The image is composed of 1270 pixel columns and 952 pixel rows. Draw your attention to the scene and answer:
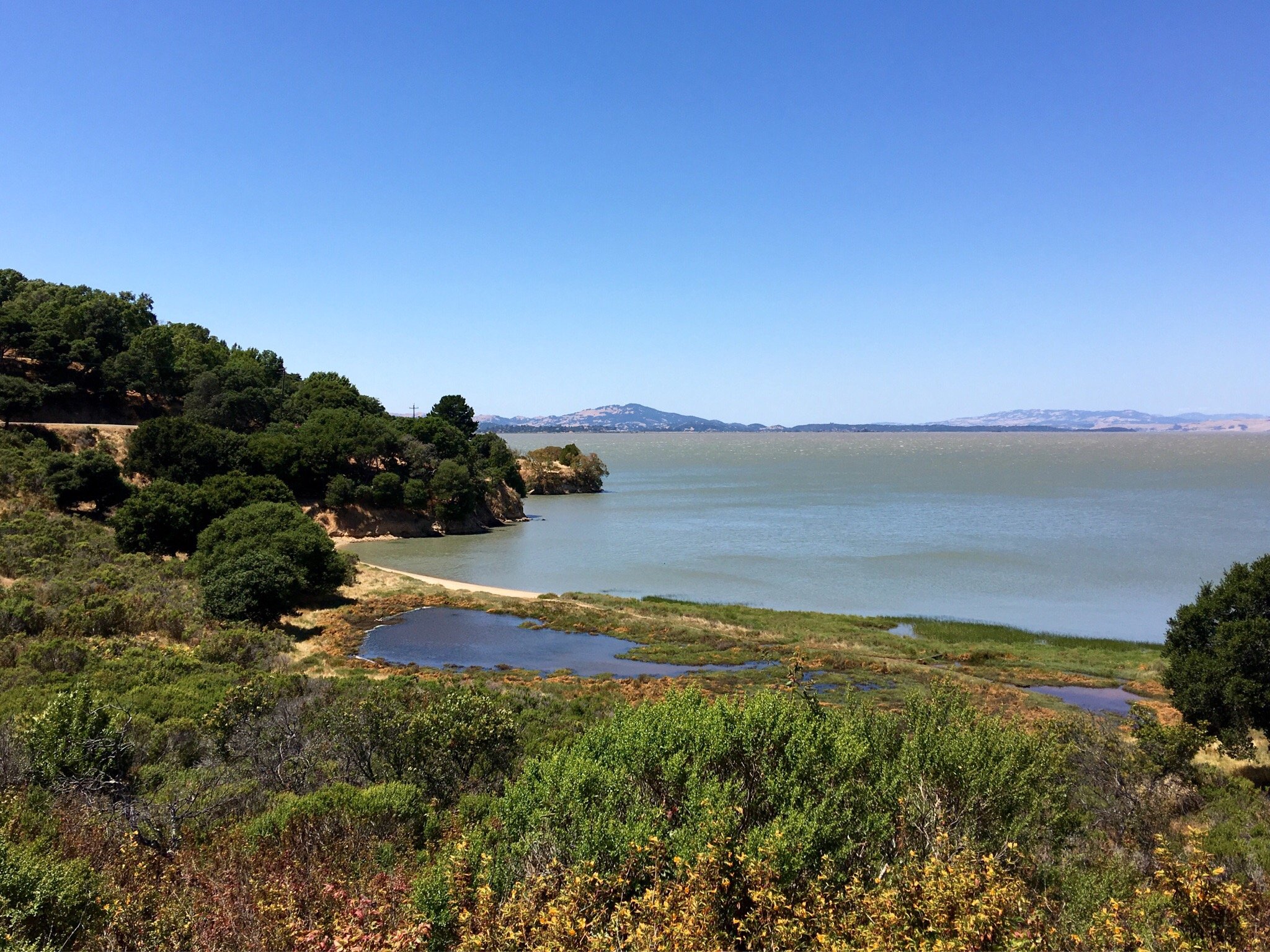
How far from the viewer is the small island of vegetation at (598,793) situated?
595 cm

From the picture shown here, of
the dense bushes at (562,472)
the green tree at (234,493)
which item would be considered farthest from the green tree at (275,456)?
the dense bushes at (562,472)

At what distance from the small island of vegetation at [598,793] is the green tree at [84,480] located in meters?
10.4

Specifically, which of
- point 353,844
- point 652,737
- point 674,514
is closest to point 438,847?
point 353,844

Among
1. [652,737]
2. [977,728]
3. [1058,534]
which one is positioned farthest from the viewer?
[1058,534]

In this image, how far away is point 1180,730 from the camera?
15.5m

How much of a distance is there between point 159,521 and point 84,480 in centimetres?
669

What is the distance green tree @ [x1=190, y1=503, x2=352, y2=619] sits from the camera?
33750mm

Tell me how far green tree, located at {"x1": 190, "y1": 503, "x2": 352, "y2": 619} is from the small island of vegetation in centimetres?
318

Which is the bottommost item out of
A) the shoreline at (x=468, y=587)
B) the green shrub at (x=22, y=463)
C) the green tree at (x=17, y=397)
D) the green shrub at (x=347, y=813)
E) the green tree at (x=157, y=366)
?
the shoreline at (x=468, y=587)

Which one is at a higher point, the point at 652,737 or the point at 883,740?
the point at 652,737

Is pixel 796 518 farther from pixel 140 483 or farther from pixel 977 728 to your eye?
pixel 977 728

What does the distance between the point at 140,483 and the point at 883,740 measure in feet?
171

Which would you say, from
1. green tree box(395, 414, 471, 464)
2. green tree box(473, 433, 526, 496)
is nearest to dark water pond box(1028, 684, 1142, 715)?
green tree box(395, 414, 471, 464)

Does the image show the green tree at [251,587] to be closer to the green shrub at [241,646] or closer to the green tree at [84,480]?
the green shrub at [241,646]
